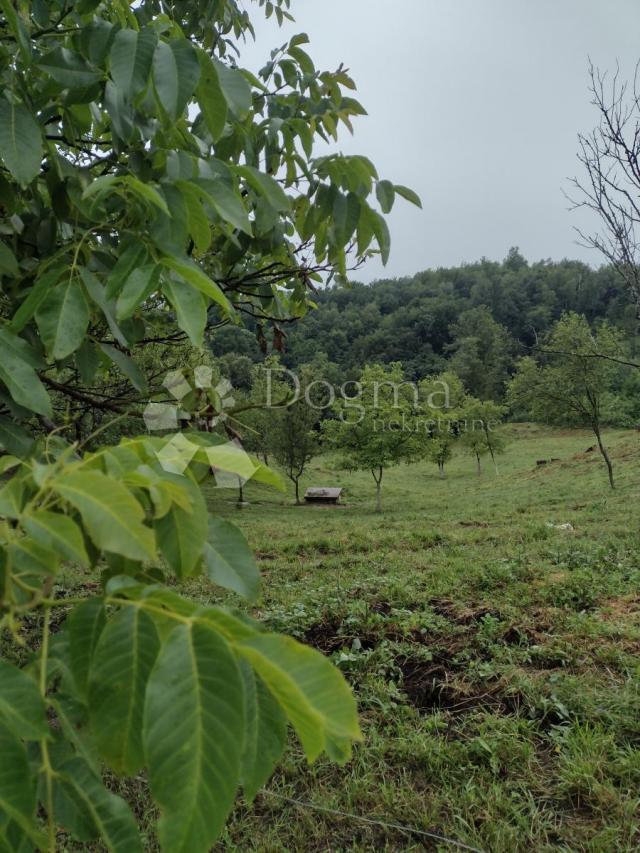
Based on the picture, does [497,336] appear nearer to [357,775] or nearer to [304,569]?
[304,569]

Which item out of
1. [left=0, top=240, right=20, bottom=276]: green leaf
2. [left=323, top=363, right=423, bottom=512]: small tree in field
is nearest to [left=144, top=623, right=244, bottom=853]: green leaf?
[left=0, top=240, right=20, bottom=276]: green leaf

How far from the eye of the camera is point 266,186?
4.69ft

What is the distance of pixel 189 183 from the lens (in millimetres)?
1175

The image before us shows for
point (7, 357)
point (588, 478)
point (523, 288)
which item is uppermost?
point (523, 288)

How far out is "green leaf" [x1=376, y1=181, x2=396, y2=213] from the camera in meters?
1.78

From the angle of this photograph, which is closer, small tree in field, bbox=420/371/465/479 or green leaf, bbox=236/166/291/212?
green leaf, bbox=236/166/291/212

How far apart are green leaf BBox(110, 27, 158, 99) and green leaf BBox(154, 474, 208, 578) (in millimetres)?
905

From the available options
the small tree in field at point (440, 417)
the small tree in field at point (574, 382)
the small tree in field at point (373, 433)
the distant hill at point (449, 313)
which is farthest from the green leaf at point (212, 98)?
the distant hill at point (449, 313)

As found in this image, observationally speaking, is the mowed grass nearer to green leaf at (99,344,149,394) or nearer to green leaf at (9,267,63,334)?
green leaf at (99,344,149,394)

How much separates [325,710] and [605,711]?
115 inches

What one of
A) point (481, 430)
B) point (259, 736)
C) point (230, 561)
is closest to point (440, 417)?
point (481, 430)

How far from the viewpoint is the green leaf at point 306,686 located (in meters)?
0.51

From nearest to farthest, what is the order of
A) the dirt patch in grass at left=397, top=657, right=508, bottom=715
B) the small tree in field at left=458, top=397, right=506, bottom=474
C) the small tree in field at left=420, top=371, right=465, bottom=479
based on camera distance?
the dirt patch in grass at left=397, top=657, right=508, bottom=715 → the small tree in field at left=420, top=371, right=465, bottom=479 → the small tree in field at left=458, top=397, right=506, bottom=474

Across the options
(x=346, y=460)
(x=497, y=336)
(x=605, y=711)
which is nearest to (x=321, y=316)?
(x=497, y=336)
